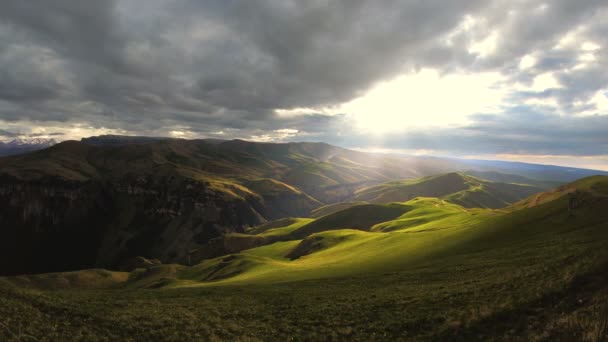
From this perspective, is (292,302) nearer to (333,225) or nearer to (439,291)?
(439,291)

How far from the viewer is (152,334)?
74.4 ft

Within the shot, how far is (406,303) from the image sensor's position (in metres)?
27.2

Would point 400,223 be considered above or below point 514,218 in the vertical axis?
below

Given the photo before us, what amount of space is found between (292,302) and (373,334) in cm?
1219

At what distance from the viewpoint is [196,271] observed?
99750 mm

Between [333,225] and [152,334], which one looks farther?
[333,225]

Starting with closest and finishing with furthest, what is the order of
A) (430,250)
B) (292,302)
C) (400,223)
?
(292,302) → (430,250) → (400,223)

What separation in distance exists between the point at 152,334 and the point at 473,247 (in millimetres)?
46432

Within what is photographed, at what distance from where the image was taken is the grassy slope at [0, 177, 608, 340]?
19.3 meters

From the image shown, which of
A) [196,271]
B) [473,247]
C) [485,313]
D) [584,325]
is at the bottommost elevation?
[196,271]

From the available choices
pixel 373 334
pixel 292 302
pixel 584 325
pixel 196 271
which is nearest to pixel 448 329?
pixel 373 334

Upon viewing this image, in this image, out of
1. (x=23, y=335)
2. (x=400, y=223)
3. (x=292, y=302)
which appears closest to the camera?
(x=23, y=335)

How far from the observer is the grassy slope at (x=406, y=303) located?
760 inches

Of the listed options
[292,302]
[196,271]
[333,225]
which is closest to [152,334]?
[292,302]
